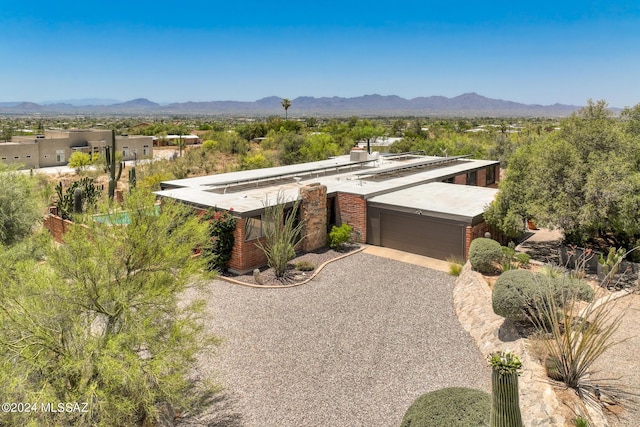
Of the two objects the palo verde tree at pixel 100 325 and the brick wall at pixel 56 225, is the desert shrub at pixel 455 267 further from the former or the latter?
the brick wall at pixel 56 225

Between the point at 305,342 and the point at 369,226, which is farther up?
the point at 369,226

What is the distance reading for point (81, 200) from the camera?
1972 cm

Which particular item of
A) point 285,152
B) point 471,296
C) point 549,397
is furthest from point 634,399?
point 285,152

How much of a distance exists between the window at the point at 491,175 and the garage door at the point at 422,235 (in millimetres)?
16014

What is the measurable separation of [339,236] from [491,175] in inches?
725

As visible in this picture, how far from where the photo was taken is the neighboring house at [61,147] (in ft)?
166

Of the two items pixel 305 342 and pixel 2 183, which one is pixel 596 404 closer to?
pixel 305 342

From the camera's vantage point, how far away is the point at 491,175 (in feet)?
105

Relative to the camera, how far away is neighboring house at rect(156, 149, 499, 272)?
1648cm

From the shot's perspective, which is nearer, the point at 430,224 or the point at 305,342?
the point at 305,342

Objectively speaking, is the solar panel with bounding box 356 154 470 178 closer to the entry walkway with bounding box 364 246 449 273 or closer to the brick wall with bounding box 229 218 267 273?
the entry walkway with bounding box 364 246 449 273

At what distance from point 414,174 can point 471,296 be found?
14.3 m

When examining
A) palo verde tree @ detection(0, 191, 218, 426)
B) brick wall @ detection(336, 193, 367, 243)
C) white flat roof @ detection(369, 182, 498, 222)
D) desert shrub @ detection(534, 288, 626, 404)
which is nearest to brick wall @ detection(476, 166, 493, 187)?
white flat roof @ detection(369, 182, 498, 222)

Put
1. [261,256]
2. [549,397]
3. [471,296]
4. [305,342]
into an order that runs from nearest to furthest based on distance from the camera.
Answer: [549,397]
[305,342]
[471,296]
[261,256]
